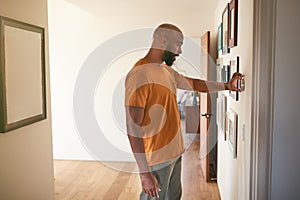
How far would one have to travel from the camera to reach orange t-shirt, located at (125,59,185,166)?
76.9 inches

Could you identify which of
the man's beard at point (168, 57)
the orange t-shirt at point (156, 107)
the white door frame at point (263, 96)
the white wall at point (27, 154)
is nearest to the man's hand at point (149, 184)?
the orange t-shirt at point (156, 107)

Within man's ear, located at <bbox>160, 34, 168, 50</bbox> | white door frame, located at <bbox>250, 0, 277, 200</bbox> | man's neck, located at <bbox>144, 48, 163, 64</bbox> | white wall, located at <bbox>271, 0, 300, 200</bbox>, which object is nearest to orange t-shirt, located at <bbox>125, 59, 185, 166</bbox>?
man's neck, located at <bbox>144, 48, 163, 64</bbox>

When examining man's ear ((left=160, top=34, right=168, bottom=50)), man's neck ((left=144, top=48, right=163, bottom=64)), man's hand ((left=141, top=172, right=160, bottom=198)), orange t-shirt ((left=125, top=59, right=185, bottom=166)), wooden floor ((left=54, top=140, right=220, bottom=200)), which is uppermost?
man's ear ((left=160, top=34, right=168, bottom=50))

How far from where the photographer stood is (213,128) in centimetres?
450

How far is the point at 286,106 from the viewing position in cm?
148

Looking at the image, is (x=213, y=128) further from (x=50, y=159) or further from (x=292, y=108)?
(x=292, y=108)

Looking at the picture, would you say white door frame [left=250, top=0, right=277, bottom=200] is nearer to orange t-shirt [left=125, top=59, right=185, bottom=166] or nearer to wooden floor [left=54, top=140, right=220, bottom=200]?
orange t-shirt [left=125, top=59, right=185, bottom=166]

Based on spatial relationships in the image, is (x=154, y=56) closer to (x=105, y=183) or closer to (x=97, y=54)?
(x=105, y=183)

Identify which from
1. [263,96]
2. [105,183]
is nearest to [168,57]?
[263,96]

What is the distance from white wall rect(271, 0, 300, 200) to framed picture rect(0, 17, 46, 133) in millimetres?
1550

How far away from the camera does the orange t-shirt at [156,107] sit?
195cm

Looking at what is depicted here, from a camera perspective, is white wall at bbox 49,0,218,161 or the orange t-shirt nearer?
the orange t-shirt

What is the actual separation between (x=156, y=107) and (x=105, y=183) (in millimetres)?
2251

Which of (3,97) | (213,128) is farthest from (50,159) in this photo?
(213,128)
